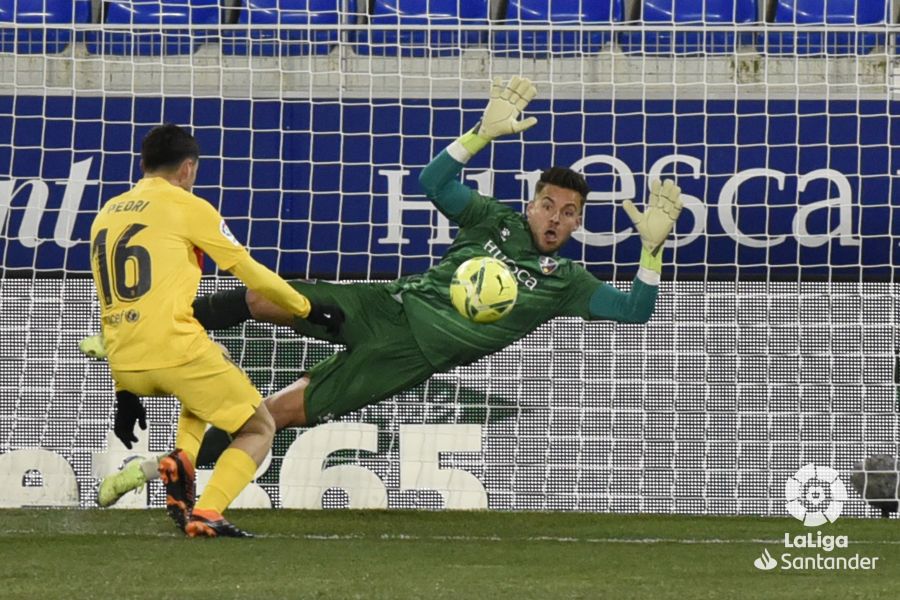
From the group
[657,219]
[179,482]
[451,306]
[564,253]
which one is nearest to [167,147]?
[179,482]

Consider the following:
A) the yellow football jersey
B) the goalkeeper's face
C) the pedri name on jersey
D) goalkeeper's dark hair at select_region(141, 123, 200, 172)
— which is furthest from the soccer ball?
the pedri name on jersey

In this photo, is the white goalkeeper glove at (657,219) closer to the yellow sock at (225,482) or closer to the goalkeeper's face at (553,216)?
the goalkeeper's face at (553,216)

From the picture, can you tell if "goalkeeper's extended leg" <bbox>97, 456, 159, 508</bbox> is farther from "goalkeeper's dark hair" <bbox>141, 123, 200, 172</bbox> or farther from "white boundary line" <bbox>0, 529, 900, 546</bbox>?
"goalkeeper's dark hair" <bbox>141, 123, 200, 172</bbox>

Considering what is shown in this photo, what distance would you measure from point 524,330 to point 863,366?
204 cm

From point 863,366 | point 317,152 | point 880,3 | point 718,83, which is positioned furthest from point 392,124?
point 880,3

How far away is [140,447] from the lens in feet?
26.0

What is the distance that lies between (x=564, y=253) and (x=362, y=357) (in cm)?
182

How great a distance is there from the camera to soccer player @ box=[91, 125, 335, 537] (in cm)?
574

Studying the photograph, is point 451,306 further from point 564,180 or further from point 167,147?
point 167,147

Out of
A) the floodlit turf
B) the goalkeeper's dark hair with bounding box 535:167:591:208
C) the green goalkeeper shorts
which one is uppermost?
the goalkeeper's dark hair with bounding box 535:167:591:208

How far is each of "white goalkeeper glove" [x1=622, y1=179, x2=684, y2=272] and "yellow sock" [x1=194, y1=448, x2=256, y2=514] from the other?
1932 mm

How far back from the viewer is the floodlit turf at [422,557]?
4.45m

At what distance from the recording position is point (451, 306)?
22.9 ft

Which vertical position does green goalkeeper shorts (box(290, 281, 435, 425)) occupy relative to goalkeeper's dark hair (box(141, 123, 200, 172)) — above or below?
below
